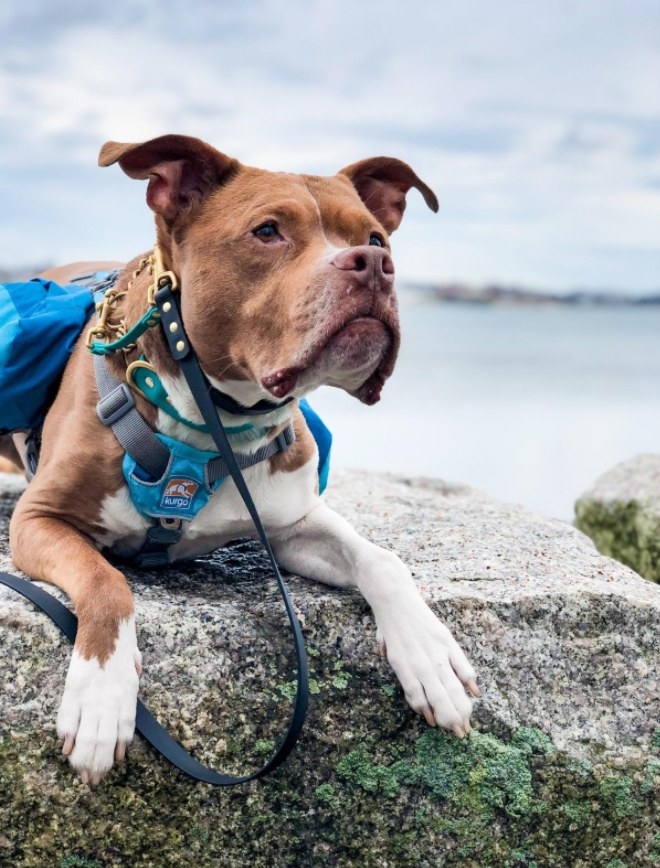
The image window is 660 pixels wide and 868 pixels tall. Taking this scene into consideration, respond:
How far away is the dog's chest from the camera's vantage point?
160 inches

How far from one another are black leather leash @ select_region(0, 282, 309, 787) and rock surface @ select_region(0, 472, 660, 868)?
0.20ft

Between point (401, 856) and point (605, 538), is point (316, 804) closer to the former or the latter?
point (401, 856)

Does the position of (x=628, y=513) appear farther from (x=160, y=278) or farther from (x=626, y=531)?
(x=160, y=278)

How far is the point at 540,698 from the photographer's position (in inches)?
152

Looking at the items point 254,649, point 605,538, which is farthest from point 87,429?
point 605,538

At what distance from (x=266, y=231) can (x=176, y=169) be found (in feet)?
1.56

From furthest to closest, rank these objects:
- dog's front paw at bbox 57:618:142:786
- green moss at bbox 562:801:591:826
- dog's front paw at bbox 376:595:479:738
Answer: green moss at bbox 562:801:591:826 → dog's front paw at bbox 376:595:479:738 → dog's front paw at bbox 57:618:142:786

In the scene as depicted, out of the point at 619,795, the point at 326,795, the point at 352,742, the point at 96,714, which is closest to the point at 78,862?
the point at 96,714

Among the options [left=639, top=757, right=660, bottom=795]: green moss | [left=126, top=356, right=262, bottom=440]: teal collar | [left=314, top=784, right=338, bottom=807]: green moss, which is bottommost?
[left=314, top=784, right=338, bottom=807]: green moss

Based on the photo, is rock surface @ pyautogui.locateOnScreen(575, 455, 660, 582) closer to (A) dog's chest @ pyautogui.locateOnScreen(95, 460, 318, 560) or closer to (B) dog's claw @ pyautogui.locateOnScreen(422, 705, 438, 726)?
(A) dog's chest @ pyautogui.locateOnScreen(95, 460, 318, 560)

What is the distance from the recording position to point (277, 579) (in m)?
3.72

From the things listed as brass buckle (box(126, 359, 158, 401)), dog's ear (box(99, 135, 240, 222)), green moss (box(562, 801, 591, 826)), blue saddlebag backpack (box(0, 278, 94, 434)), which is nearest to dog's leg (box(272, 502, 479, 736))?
green moss (box(562, 801, 591, 826))

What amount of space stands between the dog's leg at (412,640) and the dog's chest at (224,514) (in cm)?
34

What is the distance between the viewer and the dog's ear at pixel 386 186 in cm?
441
